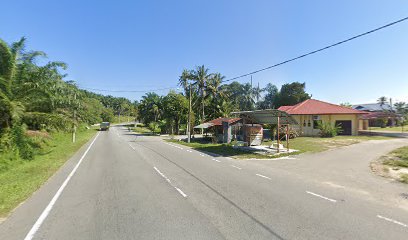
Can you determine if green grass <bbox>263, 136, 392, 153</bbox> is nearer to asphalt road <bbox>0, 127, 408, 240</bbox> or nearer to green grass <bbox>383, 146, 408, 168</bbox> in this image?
green grass <bbox>383, 146, 408, 168</bbox>

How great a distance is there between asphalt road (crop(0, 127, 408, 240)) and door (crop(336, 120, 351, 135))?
25696 millimetres

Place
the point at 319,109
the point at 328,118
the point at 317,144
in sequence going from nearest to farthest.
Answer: the point at 317,144 < the point at 328,118 < the point at 319,109

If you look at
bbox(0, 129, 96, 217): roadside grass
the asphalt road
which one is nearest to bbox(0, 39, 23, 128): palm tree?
bbox(0, 129, 96, 217): roadside grass

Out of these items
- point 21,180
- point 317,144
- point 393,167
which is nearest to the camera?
point 21,180

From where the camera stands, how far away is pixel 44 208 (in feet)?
23.7

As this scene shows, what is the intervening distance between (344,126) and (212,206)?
3367 cm

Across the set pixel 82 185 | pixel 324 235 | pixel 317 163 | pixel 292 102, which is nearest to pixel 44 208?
pixel 82 185

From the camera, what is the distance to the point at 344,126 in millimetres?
35844

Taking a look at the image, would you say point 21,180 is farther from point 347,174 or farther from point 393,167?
point 393,167

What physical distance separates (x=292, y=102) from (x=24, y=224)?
69.5 m

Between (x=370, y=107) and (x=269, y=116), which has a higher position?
(x=370, y=107)

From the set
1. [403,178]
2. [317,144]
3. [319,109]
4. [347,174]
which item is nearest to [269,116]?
[317,144]

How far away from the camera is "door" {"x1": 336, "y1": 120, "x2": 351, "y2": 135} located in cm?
3553

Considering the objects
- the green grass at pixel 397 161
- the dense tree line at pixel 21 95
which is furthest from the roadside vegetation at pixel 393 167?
the dense tree line at pixel 21 95
